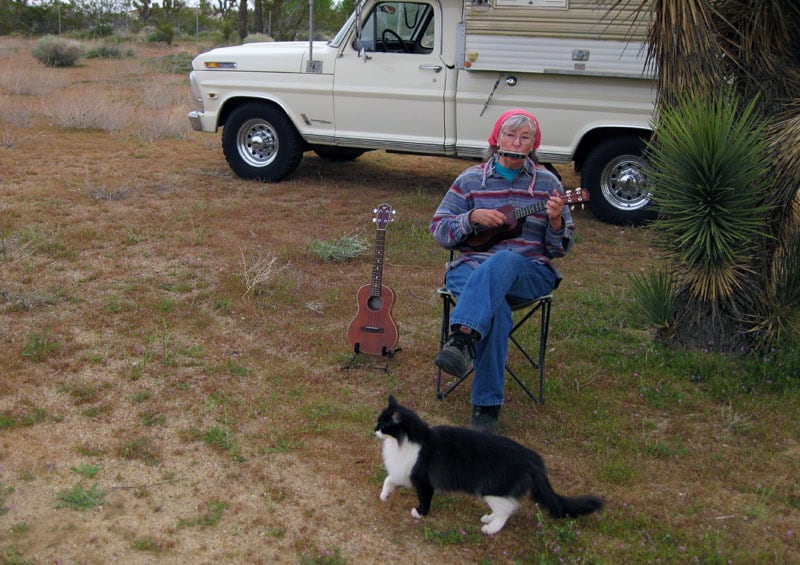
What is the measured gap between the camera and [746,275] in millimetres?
4461

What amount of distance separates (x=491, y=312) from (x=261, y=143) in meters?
5.56

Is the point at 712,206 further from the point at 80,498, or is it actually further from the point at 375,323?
the point at 80,498

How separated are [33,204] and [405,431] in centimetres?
557

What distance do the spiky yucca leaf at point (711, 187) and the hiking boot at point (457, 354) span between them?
139 centimetres

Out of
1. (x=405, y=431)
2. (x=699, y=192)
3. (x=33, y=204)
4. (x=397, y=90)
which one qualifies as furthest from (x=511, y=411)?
(x=33, y=204)

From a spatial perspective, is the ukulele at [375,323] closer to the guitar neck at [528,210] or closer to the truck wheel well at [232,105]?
the guitar neck at [528,210]

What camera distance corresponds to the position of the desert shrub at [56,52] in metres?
18.4

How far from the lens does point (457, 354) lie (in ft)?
11.8

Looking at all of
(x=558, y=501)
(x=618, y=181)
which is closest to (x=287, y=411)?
(x=558, y=501)

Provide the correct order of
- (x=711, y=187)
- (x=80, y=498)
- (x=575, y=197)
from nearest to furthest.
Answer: (x=80, y=498) → (x=575, y=197) → (x=711, y=187)

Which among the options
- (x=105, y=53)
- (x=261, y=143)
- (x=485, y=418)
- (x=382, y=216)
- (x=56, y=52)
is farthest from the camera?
(x=105, y=53)

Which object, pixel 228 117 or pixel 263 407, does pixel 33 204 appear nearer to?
pixel 228 117

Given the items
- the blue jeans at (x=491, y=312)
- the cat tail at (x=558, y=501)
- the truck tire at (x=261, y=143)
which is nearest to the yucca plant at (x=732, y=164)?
the blue jeans at (x=491, y=312)

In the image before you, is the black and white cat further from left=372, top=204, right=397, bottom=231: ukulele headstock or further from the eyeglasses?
left=372, top=204, right=397, bottom=231: ukulele headstock
